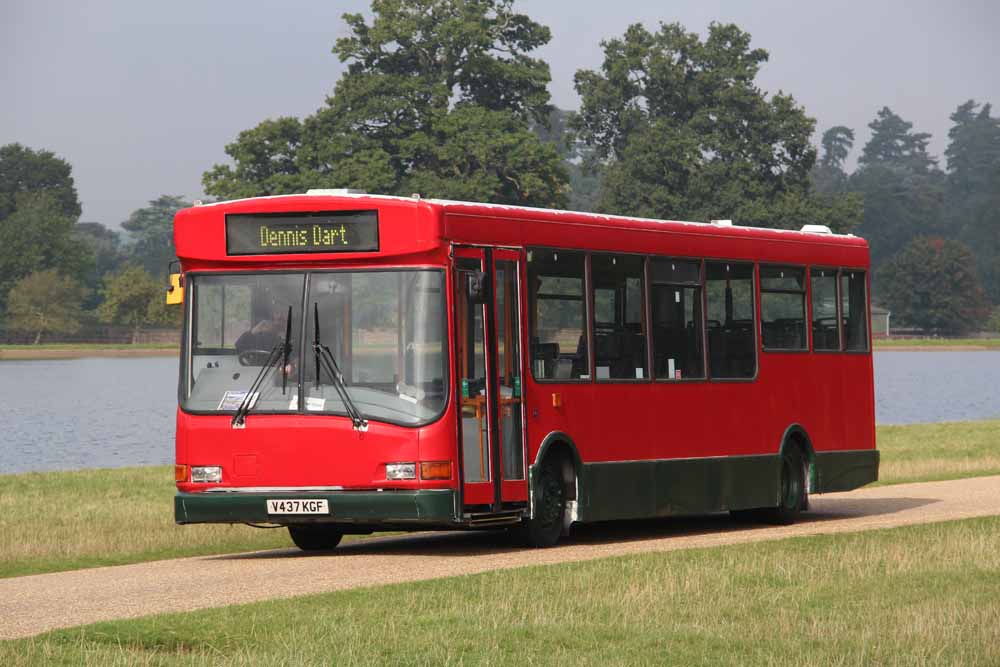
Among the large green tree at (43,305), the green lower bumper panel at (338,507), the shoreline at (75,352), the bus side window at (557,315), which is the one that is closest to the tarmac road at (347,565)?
the green lower bumper panel at (338,507)

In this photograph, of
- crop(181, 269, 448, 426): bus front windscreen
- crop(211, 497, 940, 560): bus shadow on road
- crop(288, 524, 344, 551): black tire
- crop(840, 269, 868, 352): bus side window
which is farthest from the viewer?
crop(840, 269, 868, 352): bus side window

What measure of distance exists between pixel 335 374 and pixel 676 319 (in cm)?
462

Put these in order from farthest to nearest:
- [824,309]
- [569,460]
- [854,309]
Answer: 1. [854,309]
2. [824,309]
3. [569,460]

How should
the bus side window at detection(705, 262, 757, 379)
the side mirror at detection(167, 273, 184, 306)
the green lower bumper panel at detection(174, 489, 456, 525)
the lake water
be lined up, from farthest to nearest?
the lake water → the bus side window at detection(705, 262, 757, 379) → the side mirror at detection(167, 273, 184, 306) → the green lower bumper panel at detection(174, 489, 456, 525)

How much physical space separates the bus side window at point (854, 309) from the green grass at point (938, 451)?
271 inches

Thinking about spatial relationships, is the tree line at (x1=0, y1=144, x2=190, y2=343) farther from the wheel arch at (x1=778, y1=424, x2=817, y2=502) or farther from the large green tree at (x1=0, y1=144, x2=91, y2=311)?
the wheel arch at (x1=778, y1=424, x2=817, y2=502)

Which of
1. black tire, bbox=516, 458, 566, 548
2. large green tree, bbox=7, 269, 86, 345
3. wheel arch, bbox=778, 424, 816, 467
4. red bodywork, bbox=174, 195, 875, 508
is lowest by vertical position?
black tire, bbox=516, 458, 566, 548

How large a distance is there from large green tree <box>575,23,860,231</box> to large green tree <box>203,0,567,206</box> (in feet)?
27.4

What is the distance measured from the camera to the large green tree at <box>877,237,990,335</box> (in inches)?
6388

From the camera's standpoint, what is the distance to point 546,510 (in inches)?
705

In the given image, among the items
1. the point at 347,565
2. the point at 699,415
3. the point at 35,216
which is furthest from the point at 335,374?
the point at 35,216

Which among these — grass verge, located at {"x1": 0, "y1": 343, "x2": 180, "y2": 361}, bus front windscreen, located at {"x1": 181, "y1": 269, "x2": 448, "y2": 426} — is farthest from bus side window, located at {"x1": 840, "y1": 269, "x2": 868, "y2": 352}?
grass verge, located at {"x1": 0, "y1": 343, "x2": 180, "y2": 361}

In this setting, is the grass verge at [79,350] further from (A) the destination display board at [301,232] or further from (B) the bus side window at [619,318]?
(A) the destination display board at [301,232]

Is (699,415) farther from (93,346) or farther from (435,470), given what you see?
(93,346)
